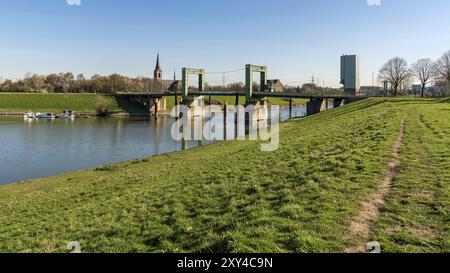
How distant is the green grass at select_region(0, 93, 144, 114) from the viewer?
104 metres

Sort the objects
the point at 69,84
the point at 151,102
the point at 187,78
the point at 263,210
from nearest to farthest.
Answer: the point at 263,210 < the point at 187,78 < the point at 151,102 < the point at 69,84

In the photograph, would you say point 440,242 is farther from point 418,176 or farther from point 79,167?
point 79,167

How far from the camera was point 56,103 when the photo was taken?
109188mm

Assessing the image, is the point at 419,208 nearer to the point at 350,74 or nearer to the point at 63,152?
the point at 63,152

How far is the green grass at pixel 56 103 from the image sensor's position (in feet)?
340

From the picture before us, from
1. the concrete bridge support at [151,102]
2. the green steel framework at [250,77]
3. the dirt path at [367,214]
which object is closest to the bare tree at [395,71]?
the green steel framework at [250,77]

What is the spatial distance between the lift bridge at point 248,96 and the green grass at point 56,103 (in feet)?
16.2

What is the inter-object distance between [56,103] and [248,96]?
186ft

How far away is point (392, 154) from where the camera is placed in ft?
41.4

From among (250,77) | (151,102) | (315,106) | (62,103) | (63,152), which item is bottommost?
(63,152)

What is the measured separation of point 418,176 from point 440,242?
4.06 metres

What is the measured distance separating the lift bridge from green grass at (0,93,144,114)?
493 centimetres

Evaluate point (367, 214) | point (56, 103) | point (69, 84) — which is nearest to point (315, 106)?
point (56, 103)

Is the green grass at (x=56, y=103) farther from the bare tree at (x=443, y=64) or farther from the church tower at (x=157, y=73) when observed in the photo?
the bare tree at (x=443, y=64)
